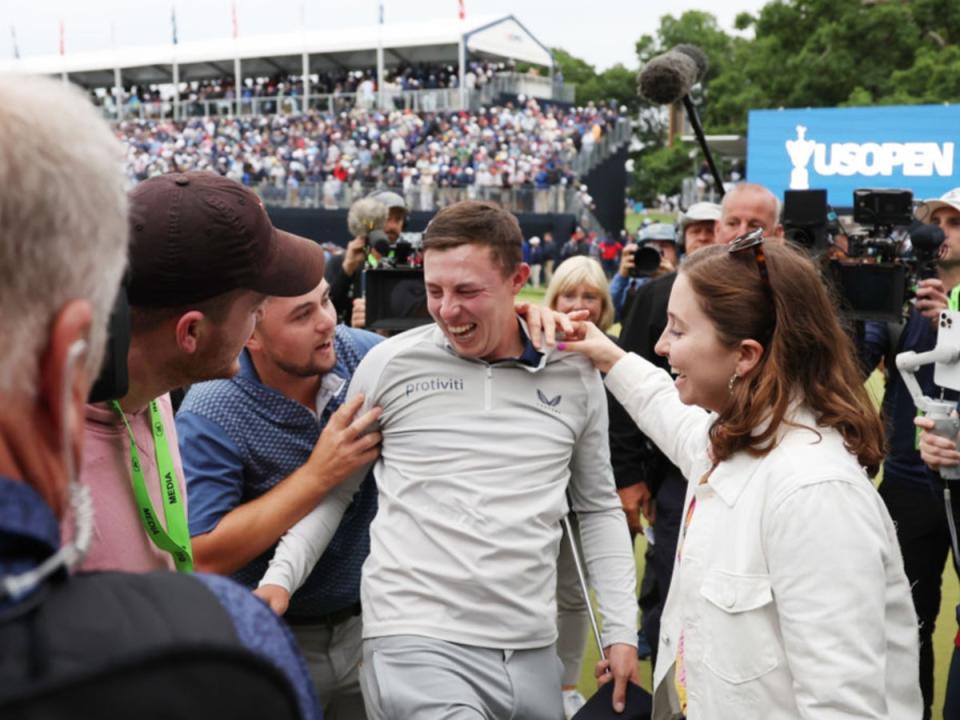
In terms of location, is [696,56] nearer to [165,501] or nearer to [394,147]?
[165,501]

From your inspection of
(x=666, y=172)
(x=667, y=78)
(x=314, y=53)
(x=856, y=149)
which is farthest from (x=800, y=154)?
(x=666, y=172)

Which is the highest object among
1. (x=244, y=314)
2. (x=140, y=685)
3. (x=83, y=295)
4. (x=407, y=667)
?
(x=83, y=295)

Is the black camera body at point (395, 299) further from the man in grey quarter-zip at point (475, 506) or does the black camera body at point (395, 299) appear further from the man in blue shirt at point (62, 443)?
the man in blue shirt at point (62, 443)

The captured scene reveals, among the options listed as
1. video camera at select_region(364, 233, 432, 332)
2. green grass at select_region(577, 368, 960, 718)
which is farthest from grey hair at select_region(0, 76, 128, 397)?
green grass at select_region(577, 368, 960, 718)

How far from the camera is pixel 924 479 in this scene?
159 inches

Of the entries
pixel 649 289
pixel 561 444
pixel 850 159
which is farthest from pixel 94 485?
pixel 850 159

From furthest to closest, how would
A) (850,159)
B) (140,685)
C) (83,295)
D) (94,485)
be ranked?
(850,159) < (94,485) < (83,295) < (140,685)

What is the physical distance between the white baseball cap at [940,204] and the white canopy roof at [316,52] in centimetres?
4305

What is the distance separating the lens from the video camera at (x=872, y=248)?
4277 mm

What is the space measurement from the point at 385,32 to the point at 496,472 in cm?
4839

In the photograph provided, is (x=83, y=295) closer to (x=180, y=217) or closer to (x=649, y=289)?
(x=180, y=217)

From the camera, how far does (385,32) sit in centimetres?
4803

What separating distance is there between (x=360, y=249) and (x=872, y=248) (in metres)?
2.98

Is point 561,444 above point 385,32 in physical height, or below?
below
